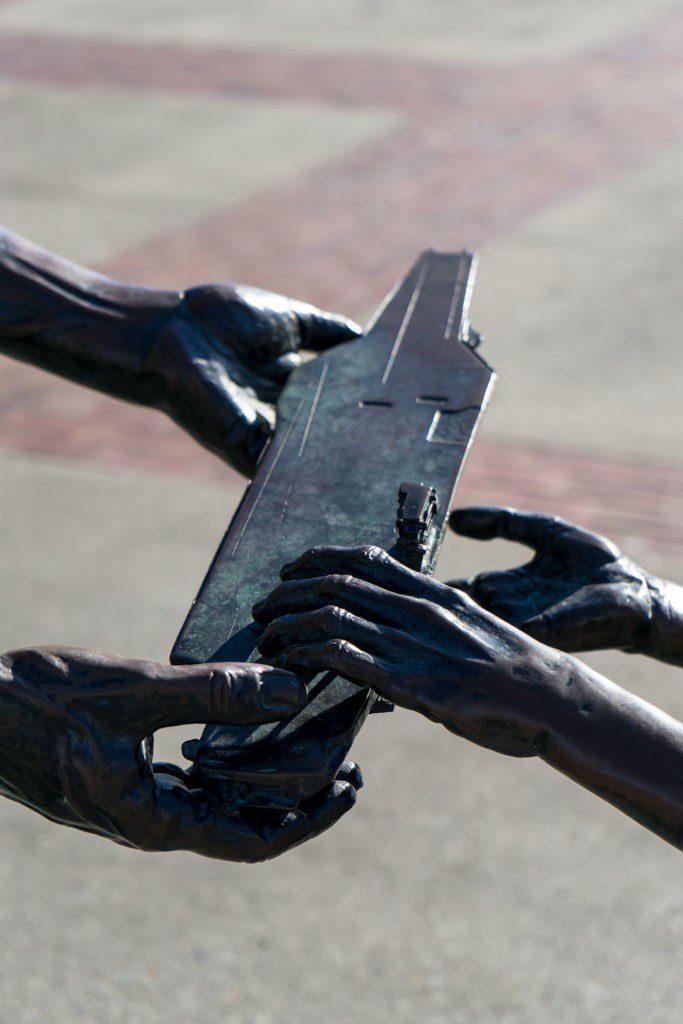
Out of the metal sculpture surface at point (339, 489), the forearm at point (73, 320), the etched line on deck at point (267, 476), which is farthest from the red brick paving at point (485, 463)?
the etched line on deck at point (267, 476)

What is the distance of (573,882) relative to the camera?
3.57 meters

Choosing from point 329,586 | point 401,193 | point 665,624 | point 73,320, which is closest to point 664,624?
point 665,624

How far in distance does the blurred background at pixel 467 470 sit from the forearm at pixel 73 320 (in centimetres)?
161

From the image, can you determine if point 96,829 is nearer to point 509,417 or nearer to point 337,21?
point 509,417

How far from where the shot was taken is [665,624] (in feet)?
7.18

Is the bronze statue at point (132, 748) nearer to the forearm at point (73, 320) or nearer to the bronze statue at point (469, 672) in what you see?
the bronze statue at point (469, 672)

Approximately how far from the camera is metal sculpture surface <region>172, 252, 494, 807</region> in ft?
5.23

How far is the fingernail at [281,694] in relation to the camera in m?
1.55

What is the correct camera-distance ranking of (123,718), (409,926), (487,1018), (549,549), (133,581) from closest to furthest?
(123,718)
(549,549)
(487,1018)
(409,926)
(133,581)

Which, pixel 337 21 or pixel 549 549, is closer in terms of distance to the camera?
pixel 549 549

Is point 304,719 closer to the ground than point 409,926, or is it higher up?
higher up

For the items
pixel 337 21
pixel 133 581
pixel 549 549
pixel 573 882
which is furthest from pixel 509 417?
pixel 337 21

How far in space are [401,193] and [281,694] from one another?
722 cm

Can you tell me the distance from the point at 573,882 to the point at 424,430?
75.3 inches
